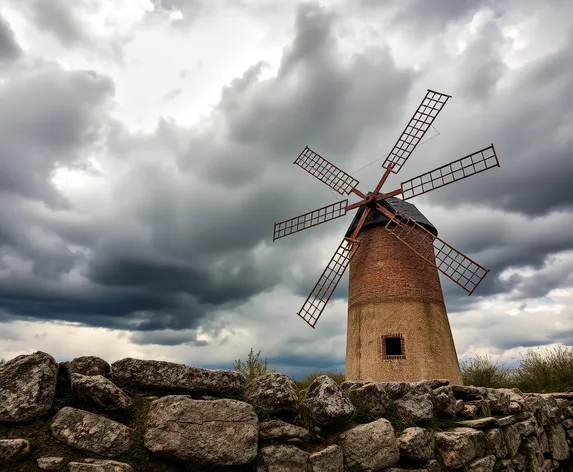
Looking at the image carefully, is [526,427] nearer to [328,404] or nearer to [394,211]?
[328,404]

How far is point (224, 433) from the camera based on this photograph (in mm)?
3361

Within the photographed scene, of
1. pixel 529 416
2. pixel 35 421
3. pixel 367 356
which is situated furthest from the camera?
pixel 367 356

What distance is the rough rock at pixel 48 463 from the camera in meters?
2.86

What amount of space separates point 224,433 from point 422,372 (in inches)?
378

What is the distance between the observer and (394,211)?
46.0 feet

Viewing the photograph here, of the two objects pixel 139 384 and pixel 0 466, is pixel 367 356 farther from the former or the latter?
pixel 0 466

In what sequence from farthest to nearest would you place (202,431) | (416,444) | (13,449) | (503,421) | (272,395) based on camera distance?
(503,421) → (416,444) → (272,395) → (202,431) → (13,449)

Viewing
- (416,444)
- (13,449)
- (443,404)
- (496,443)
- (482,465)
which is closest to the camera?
(13,449)

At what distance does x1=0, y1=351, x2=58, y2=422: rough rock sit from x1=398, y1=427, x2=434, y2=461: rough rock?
332cm

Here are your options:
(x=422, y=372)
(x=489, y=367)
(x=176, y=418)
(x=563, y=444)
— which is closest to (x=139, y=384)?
(x=176, y=418)

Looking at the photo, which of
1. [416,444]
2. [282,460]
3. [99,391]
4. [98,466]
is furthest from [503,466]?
[99,391]

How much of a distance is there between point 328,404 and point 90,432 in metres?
2.09

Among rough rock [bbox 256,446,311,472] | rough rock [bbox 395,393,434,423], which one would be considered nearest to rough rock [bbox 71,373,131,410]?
rough rock [bbox 256,446,311,472]

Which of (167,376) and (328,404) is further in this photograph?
(328,404)
